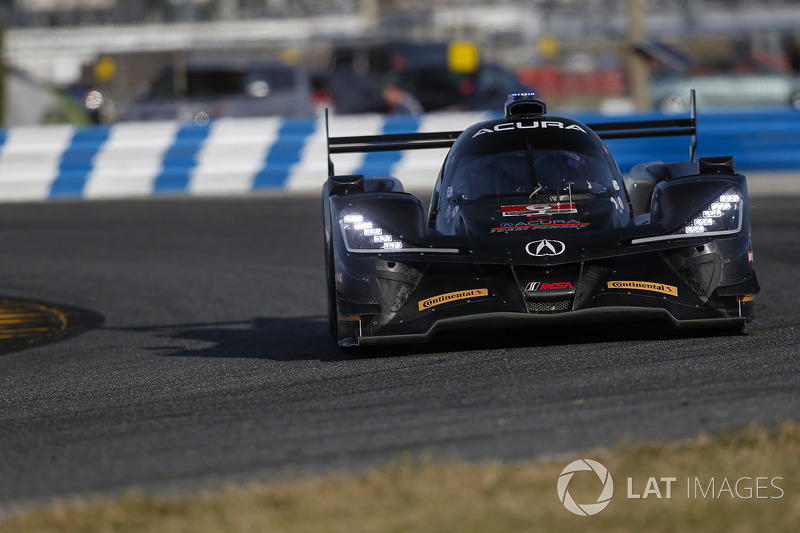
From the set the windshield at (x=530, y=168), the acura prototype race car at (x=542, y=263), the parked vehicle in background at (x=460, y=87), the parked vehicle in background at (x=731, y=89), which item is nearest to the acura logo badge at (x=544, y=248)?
the acura prototype race car at (x=542, y=263)

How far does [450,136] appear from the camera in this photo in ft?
28.6

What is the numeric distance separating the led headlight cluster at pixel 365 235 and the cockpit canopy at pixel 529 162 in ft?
3.23

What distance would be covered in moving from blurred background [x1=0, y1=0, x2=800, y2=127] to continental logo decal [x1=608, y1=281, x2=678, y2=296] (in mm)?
15169

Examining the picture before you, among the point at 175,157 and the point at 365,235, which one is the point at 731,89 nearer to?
the point at 175,157

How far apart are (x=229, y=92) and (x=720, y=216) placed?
55.1ft

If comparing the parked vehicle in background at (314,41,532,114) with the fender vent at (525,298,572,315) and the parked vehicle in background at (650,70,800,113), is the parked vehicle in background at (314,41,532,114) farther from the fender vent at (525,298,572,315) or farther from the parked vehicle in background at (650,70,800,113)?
the fender vent at (525,298,572,315)

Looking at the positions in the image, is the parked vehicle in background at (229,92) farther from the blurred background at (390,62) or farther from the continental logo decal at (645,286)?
the continental logo decal at (645,286)

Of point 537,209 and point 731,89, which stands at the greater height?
point 537,209

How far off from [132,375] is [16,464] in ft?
7.51

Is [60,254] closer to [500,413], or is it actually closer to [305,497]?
[500,413]

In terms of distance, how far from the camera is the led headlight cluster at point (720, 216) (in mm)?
7000

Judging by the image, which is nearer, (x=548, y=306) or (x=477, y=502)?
(x=477, y=502)

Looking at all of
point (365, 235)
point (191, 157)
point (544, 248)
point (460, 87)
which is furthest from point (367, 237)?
point (460, 87)

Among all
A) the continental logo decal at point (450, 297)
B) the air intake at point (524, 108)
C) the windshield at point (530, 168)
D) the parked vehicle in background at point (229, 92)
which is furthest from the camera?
the parked vehicle in background at point (229, 92)
